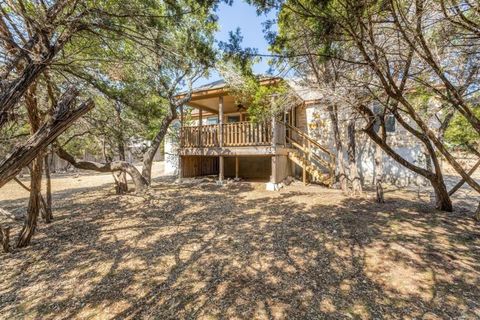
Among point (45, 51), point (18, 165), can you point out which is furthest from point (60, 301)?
point (45, 51)

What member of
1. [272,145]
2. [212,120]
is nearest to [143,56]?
[272,145]

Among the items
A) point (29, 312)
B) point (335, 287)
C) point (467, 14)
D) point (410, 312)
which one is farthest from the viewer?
point (467, 14)

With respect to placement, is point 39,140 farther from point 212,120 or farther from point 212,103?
point 212,120

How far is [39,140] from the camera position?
2.28 m

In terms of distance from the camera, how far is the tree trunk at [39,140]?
2195 mm

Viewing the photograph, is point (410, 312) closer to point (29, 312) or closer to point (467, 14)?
point (467, 14)

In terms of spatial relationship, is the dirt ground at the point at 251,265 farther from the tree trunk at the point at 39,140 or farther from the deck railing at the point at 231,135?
the deck railing at the point at 231,135

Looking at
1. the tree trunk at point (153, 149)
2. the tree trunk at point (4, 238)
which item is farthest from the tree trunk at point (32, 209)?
the tree trunk at point (153, 149)

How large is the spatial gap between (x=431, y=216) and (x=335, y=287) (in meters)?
4.33

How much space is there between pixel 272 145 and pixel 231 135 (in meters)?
1.95

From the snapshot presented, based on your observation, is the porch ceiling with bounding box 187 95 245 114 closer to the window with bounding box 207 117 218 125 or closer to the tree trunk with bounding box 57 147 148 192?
the window with bounding box 207 117 218 125

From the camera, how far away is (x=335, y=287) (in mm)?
3092

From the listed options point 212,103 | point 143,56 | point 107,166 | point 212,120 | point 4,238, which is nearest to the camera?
point 4,238

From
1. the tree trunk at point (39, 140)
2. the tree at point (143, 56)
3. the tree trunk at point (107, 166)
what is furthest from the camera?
the tree trunk at point (107, 166)
